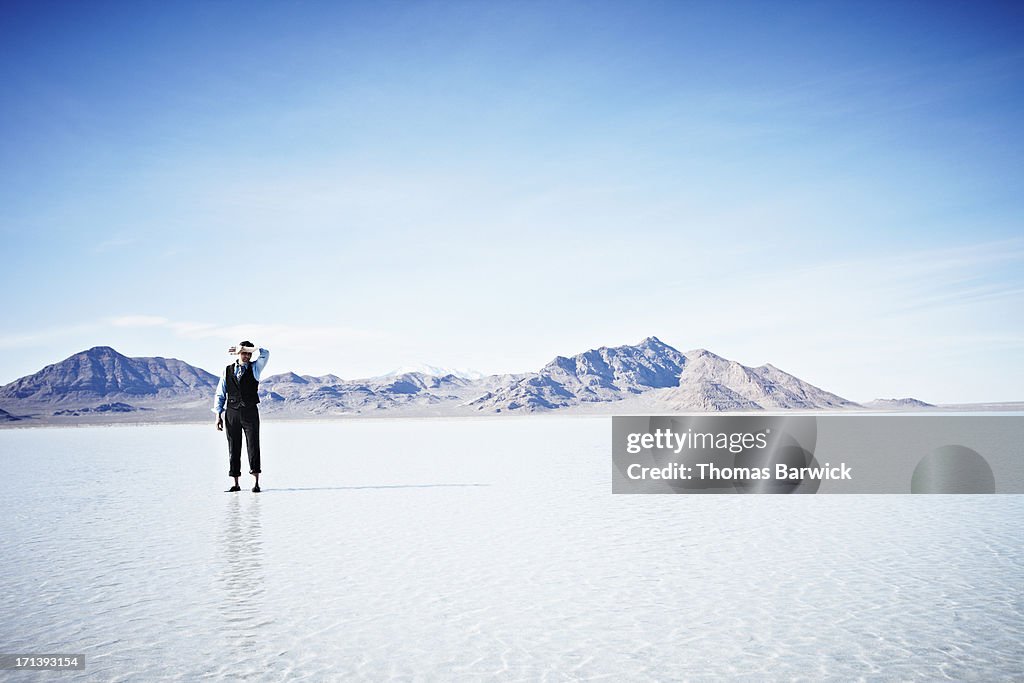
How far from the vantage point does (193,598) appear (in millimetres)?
6750

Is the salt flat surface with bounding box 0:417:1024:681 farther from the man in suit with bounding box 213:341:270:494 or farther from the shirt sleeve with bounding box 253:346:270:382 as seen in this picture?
the shirt sleeve with bounding box 253:346:270:382

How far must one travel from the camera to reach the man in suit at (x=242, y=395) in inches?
535

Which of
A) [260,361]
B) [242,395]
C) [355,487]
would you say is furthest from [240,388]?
[355,487]

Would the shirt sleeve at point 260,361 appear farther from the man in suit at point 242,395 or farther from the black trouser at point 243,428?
the black trouser at point 243,428

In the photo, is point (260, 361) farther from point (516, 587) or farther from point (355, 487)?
point (516, 587)

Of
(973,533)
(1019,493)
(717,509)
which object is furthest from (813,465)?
(973,533)

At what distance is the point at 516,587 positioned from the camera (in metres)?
7.19

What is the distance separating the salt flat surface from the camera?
5.21m

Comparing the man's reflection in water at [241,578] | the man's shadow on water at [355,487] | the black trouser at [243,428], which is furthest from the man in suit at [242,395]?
the man's reflection in water at [241,578]

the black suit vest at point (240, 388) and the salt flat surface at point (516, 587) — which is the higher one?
the black suit vest at point (240, 388)

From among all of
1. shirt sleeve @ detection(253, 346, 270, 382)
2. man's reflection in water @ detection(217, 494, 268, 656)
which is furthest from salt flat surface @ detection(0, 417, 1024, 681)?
shirt sleeve @ detection(253, 346, 270, 382)

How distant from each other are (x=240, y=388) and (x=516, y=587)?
8.41 metres

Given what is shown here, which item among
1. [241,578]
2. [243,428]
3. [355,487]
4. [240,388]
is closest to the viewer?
[241,578]

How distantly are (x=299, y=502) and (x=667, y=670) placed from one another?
9543 mm
